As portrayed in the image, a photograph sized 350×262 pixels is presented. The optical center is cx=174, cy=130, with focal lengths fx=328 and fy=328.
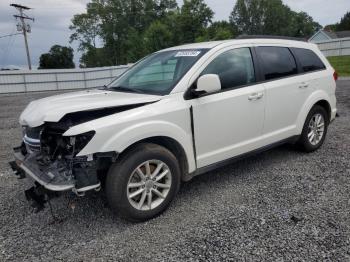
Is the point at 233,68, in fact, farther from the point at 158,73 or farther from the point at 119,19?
the point at 119,19

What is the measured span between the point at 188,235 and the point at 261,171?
194cm

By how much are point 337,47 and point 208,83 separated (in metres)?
26.7

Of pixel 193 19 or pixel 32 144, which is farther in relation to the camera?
pixel 193 19

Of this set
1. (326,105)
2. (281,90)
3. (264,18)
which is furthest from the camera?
(264,18)

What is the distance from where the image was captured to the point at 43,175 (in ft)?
10.3

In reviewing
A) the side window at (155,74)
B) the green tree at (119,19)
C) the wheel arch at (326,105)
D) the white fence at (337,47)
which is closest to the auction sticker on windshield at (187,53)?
the side window at (155,74)

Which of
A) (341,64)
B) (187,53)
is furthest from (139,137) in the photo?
Answer: (341,64)

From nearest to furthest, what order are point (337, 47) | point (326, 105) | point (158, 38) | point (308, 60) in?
point (308, 60) → point (326, 105) → point (337, 47) → point (158, 38)

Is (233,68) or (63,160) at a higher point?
(233,68)

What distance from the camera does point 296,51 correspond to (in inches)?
198

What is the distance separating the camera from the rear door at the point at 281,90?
4.42m

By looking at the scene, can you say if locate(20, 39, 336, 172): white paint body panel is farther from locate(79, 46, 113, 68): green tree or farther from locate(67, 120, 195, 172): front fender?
locate(79, 46, 113, 68): green tree

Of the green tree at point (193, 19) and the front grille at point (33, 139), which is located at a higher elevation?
the green tree at point (193, 19)

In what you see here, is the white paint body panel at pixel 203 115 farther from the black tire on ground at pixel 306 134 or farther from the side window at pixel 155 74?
the side window at pixel 155 74
